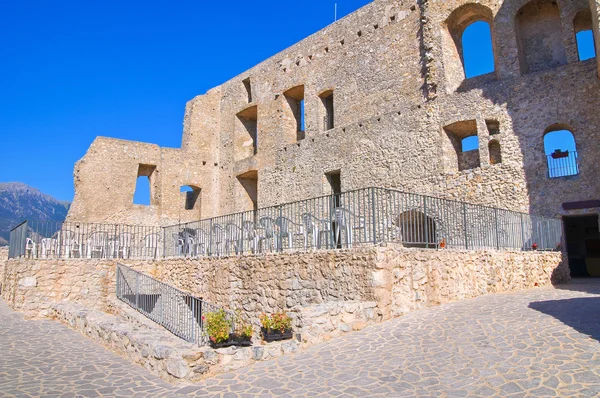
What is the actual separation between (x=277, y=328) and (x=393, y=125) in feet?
36.0

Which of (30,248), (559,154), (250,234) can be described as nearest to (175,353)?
(250,234)

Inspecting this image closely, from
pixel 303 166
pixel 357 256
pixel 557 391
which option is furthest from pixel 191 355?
pixel 303 166

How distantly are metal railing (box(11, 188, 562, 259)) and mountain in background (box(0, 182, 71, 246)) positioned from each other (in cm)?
11090

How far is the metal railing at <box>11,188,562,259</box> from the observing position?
7441mm

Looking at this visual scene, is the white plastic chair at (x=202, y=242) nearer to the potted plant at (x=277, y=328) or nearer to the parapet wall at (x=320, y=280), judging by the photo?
the parapet wall at (x=320, y=280)

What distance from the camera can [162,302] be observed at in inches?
338

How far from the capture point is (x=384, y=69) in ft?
52.5

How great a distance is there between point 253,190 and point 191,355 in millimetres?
17652

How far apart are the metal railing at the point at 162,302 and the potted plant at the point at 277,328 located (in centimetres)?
143

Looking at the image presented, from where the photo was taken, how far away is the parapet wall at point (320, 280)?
6152 mm

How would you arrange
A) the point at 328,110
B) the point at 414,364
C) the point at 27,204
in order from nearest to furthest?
the point at 414,364 → the point at 328,110 → the point at 27,204

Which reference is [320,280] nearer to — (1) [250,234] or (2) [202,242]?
(1) [250,234]

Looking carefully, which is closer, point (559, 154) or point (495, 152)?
point (559, 154)

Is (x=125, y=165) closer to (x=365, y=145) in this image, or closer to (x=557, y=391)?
(x=365, y=145)
